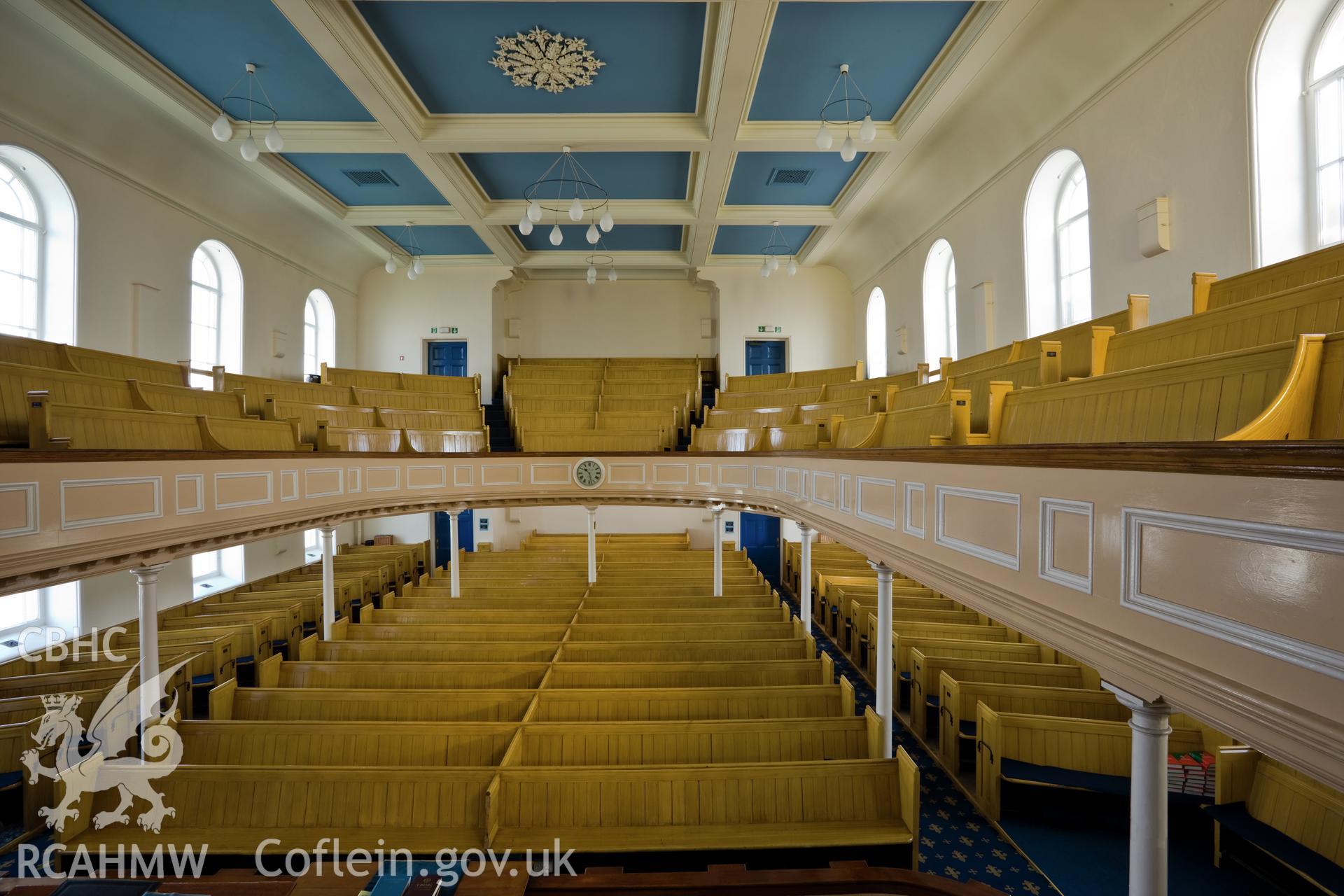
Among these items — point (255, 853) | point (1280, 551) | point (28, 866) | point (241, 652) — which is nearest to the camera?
point (1280, 551)

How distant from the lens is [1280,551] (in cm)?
179

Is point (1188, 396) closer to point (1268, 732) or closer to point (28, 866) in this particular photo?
point (1268, 732)

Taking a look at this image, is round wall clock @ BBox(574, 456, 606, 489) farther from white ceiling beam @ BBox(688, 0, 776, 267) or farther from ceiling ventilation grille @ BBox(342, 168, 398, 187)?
ceiling ventilation grille @ BBox(342, 168, 398, 187)

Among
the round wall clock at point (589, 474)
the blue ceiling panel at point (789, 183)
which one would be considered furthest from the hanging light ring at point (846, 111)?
the round wall clock at point (589, 474)

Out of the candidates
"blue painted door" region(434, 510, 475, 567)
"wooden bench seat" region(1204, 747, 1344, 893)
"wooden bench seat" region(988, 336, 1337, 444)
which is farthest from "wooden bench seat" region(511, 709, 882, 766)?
"blue painted door" region(434, 510, 475, 567)

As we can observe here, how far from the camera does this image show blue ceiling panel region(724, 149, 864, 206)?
34.9ft

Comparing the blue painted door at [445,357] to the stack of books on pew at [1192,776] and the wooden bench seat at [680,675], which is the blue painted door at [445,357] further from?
the stack of books on pew at [1192,776]

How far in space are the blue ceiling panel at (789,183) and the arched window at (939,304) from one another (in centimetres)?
213

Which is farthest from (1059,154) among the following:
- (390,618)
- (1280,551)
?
(390,618)

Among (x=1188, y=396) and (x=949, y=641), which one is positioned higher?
(x=1188, y=396)

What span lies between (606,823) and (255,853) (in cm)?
253

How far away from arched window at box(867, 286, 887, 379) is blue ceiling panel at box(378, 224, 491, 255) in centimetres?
897

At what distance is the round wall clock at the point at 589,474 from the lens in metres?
11.0

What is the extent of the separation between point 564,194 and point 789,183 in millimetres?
4170
